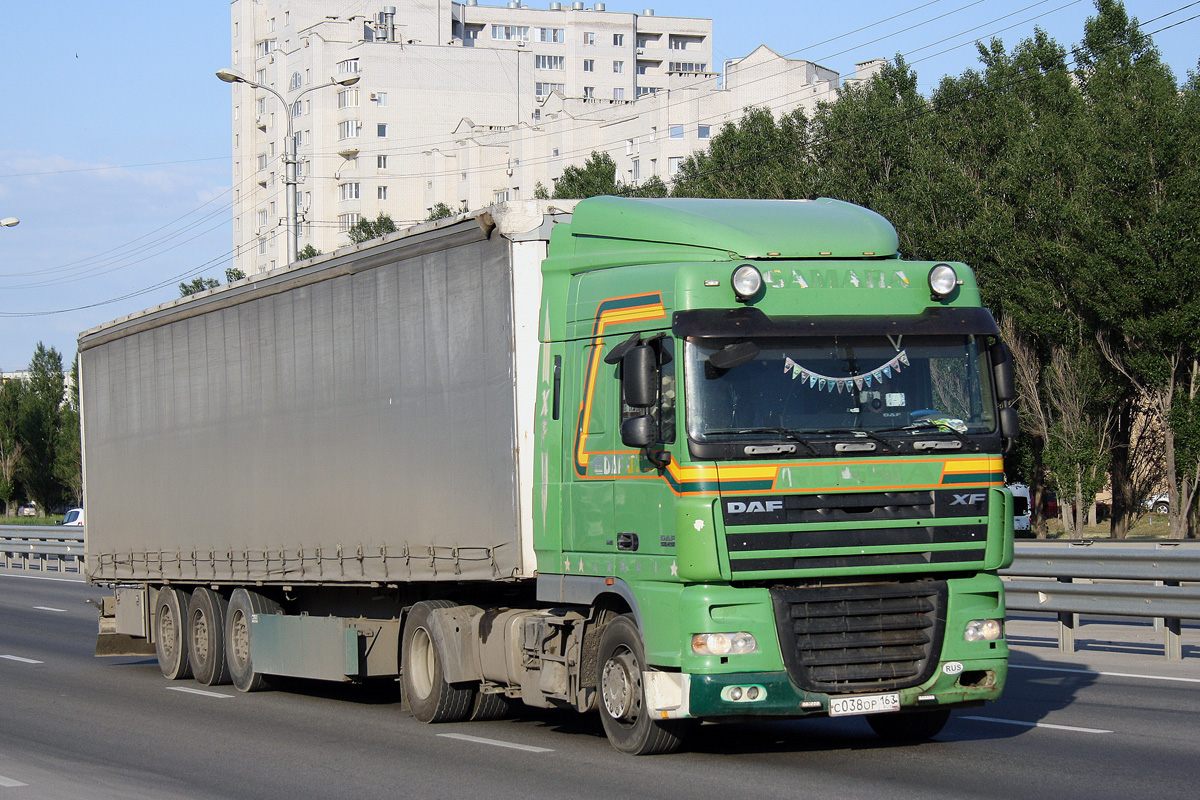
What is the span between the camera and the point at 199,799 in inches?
336

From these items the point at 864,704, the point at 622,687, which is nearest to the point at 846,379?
the point at 864,704

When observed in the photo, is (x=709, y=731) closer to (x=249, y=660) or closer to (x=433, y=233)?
(x=433, y=233)

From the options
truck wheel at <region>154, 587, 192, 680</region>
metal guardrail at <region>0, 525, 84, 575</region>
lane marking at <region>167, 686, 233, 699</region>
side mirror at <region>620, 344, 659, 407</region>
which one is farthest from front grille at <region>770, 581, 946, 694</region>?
metal guardrail at <region>0, 525, 84, 575</region>

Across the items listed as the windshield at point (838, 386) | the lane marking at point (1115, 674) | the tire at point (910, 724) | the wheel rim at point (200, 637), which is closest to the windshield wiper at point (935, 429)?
the windshield at point (838, 386)

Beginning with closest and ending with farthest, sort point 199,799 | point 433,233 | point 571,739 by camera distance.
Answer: point 199,799, point 571,739, point 433,233

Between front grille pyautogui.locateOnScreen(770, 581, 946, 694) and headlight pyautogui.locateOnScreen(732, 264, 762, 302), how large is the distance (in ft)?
5.76

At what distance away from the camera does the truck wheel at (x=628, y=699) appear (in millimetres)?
9180

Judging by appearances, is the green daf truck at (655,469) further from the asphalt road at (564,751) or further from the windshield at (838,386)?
the asphalt road at (564,751)

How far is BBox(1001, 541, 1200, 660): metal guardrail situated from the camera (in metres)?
14.4

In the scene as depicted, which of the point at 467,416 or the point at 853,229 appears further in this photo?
the point at 467,416

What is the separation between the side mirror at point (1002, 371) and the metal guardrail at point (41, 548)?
3091 cm

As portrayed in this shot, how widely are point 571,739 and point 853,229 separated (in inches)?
158

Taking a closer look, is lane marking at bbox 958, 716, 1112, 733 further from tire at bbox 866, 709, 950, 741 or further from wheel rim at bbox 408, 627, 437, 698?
wheel rim at bbox 408, 627, 437, 698

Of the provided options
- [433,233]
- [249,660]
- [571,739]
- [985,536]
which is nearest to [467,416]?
[433,233]
